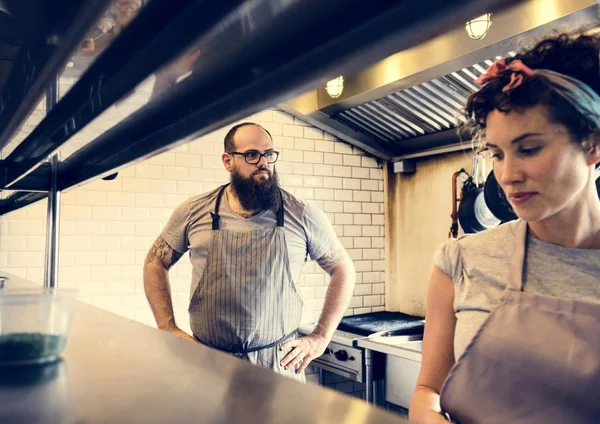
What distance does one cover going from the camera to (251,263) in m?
2.38

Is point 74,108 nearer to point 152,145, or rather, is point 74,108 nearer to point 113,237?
point 152,145

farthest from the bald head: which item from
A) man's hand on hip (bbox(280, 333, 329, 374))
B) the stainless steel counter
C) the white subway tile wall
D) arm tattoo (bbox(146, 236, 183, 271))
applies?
the stainless steel counter

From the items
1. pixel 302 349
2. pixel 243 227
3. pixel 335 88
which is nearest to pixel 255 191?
pixel 243 227

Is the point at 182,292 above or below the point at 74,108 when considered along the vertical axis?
below

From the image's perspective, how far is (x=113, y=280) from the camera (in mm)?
3477

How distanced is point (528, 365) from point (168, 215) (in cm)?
282

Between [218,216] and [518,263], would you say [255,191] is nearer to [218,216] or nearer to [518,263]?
[218,216]

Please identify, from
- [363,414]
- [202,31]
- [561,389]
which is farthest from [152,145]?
[561,389]

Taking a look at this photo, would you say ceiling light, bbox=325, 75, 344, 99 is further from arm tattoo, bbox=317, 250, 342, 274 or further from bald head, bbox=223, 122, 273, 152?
arm tattoo, bbox=317, 250, 342, 274

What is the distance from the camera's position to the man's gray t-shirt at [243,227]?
8.02 ft

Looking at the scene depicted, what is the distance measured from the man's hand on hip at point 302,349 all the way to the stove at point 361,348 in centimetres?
102

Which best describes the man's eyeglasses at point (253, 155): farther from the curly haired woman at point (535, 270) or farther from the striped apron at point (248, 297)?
the curly haired woman at point (535, 270)

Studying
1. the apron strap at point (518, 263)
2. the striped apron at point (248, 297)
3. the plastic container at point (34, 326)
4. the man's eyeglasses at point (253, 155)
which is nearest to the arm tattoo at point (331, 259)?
the striped apron at point (248, 297)

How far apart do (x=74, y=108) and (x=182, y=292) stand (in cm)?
308
